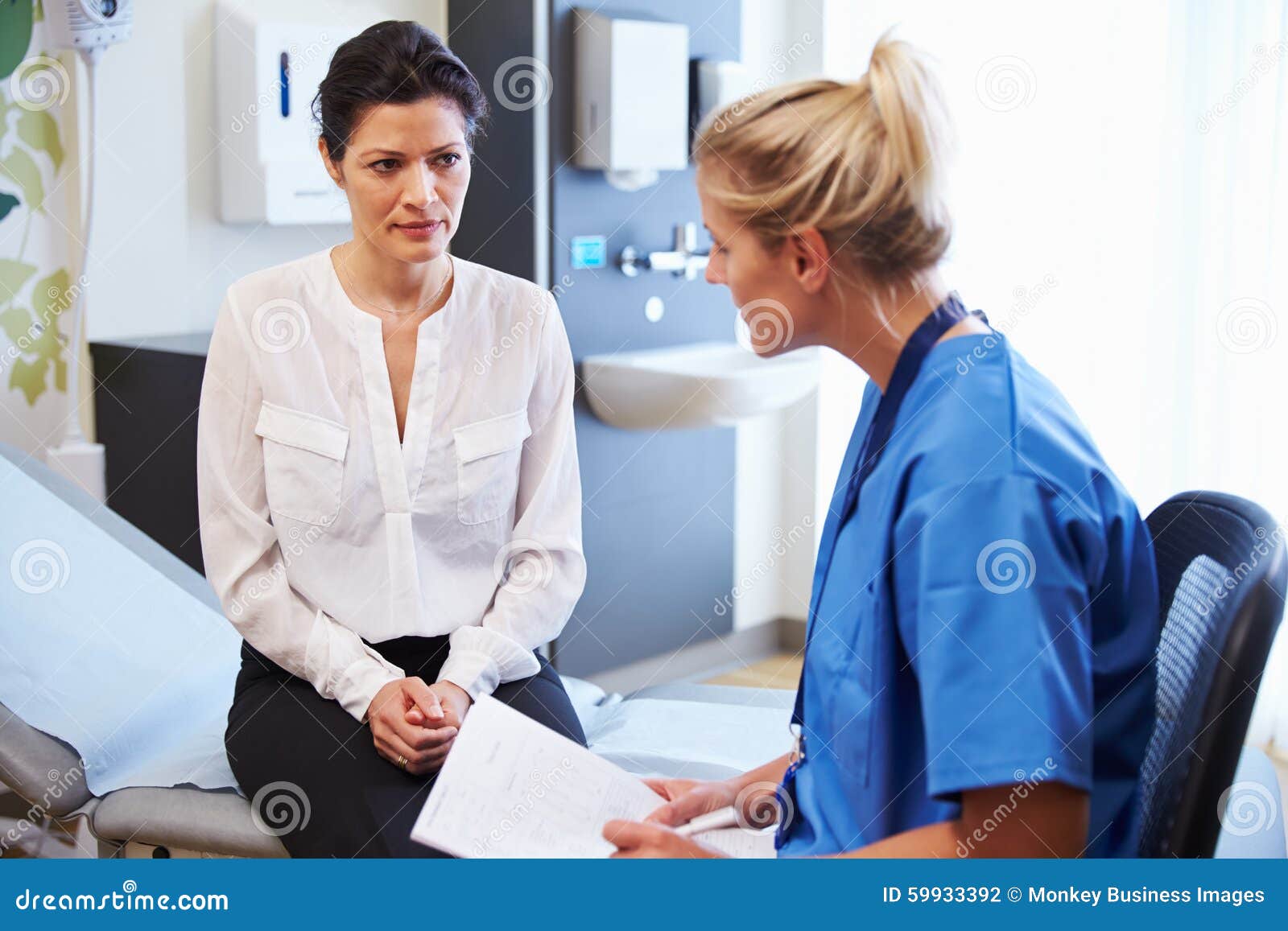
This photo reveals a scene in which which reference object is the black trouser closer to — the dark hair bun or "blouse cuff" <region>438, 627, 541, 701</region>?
"blouse cuff" <region>438, 627, 541, 701</region>

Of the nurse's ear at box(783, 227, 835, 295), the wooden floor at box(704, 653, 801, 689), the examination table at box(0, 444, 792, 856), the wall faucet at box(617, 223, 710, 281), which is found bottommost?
the wooden floor at box(704, 653, 801, 689)

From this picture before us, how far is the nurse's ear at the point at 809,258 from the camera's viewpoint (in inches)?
39.5

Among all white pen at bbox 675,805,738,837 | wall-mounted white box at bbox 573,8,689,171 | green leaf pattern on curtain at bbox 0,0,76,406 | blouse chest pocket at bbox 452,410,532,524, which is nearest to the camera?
white pen at bbox 675,805,738,837

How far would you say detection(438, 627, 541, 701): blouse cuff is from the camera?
1521 millimetres

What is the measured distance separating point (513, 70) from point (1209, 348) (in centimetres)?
159

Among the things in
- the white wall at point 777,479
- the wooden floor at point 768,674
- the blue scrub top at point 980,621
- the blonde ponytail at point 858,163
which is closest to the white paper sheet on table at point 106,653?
the blue scrub top at point 980,621

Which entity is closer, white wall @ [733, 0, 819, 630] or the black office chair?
the black office chair

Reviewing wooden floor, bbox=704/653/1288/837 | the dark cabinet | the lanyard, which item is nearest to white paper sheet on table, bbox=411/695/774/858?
the lanyard

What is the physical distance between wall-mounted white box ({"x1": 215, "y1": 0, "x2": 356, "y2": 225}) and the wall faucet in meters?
0.70

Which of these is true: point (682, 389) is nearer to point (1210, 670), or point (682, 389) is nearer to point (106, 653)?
point (106, 653)

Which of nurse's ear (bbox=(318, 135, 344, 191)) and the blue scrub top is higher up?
nurse's ear (bbox=(318, 135, 344, 191))

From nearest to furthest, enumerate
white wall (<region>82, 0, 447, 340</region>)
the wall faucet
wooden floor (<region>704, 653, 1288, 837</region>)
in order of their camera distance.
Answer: white wall (<region>82, 0, 447, 340</region>) → the wall faucet → wooden floor (<region>704, 653, 1288, 837</region>)

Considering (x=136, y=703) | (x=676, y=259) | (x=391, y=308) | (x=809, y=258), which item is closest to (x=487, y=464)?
(x=391, y=308)

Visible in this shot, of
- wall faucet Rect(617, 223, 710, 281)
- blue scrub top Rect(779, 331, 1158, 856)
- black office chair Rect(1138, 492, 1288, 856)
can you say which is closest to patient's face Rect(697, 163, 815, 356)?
blue scrub top Rect(779, 331, 1158, 856)
